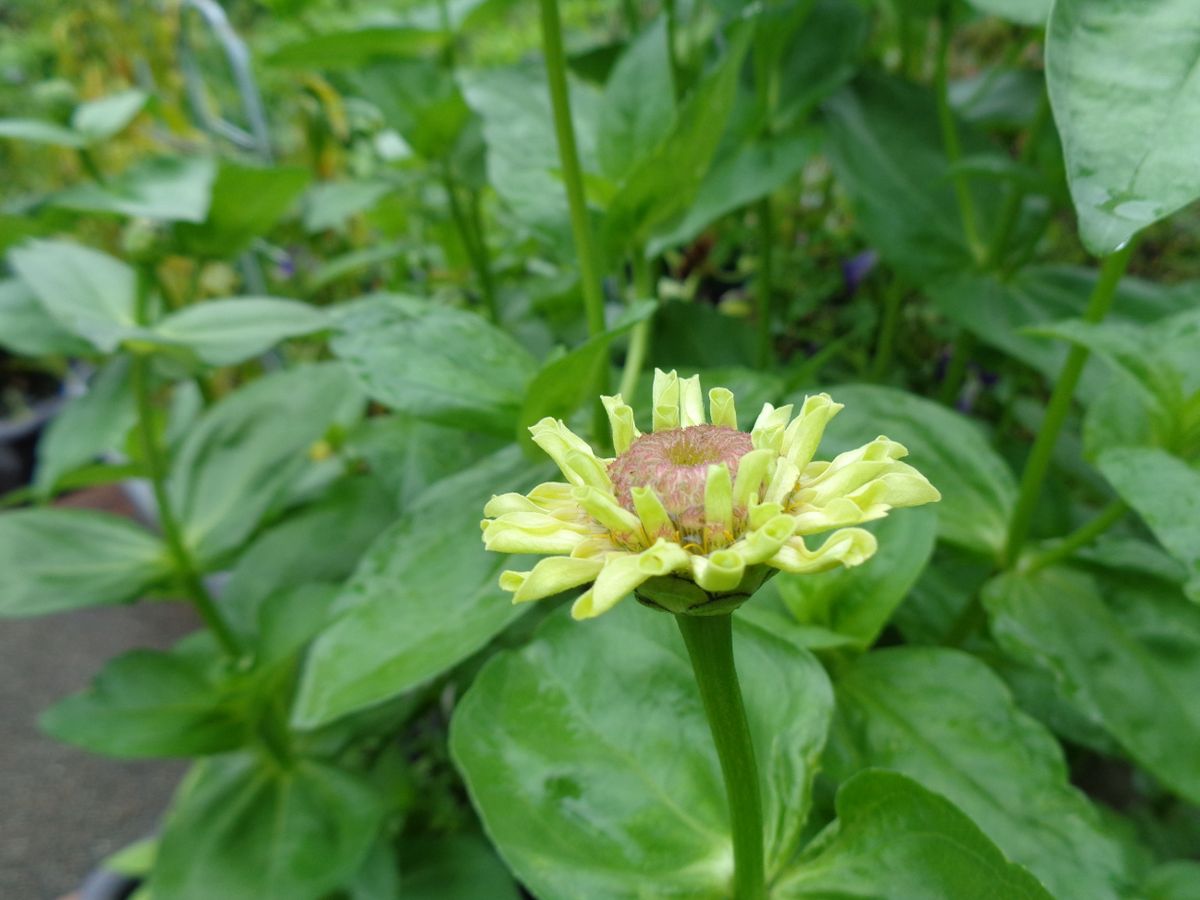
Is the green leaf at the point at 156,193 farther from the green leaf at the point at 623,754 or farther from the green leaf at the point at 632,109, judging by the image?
the green leaf at the point at 623,754

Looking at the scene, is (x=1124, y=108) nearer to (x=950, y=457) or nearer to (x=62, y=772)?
(x=950, y=457)

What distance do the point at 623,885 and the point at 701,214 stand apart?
0.35 meters

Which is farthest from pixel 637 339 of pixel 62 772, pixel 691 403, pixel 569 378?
pixel 62 772

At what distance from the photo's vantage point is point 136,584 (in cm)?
55

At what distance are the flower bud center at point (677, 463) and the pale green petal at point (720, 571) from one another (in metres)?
0.02

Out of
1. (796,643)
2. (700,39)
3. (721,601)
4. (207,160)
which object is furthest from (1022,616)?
(207,160)

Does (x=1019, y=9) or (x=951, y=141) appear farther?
(x=951, y=141)

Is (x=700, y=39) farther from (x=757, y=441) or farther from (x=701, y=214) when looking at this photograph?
(x=757, y=441)

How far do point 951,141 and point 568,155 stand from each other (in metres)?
0.29

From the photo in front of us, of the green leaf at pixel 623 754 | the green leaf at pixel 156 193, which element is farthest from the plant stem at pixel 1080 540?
the green leaf at pixel 156 193

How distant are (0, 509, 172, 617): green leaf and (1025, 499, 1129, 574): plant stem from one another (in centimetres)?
50

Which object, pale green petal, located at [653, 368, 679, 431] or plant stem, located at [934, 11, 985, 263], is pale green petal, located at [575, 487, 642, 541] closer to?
pale green petal, located at [653, 368, 679, 431]

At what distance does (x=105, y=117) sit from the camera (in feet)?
2.00

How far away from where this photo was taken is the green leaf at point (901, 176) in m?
0.55
